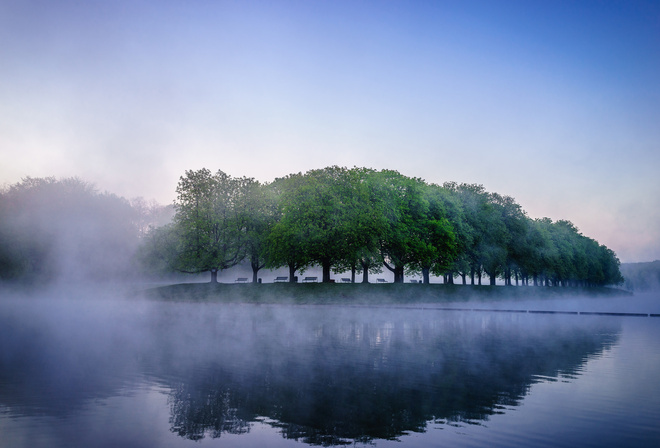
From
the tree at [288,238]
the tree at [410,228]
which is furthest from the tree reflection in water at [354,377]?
the tree at [410,228]

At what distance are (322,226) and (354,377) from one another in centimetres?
→ 5456

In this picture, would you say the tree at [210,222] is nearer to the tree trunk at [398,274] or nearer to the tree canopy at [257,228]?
the tree canopy at [257,228]

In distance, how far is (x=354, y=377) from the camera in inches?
682

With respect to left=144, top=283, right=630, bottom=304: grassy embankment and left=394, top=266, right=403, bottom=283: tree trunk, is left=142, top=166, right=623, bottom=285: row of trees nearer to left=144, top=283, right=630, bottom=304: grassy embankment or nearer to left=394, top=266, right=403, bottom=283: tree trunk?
left=394, top=266, right=403, bottom=283: tree trunk

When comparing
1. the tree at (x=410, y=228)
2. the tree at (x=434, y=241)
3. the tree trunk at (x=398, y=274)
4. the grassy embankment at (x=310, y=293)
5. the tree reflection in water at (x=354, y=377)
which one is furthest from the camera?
the tree trunk at (x=398, y=274)

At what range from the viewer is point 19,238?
76312 millimetres

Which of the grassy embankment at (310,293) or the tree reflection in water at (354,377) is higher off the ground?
the grassy embankment at (310,293)

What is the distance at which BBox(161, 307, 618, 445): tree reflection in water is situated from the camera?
39.8 ft

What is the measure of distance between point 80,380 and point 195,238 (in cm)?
6091

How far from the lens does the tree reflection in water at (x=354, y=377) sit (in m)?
12.1

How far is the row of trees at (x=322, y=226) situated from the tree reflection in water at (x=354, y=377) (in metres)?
39.3

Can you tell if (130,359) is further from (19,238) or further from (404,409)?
(19,238)

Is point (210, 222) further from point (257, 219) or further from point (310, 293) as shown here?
point (310, 293)

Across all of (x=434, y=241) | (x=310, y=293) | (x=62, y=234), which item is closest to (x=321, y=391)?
(x=310, y=293)
